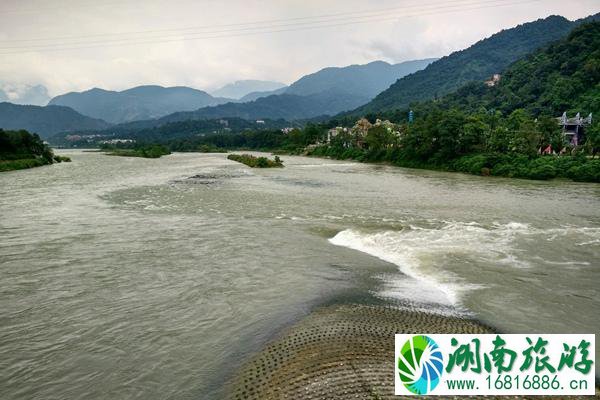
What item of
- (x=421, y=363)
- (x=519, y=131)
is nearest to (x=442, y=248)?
(x=421, y=363)

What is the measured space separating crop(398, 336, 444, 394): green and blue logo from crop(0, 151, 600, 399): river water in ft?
9.20

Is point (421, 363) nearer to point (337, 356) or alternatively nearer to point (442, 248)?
point (337, 356)

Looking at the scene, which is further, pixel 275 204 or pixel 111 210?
pixel 275 204

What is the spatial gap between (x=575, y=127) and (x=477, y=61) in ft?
449

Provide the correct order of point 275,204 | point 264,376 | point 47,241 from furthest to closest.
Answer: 1. point 275,204
2. point 47,241
3. point 264,376

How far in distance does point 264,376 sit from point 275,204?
18340 mm

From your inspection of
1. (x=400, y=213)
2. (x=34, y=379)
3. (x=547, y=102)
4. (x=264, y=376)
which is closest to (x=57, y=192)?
(x=400, y=213)

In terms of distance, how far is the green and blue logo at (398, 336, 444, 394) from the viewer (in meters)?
4.51

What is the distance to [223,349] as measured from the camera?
715 centimetres

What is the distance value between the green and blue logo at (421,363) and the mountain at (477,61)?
163690mm

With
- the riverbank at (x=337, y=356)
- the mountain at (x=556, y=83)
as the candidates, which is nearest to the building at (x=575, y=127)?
the mountain at (x=556, y=83)

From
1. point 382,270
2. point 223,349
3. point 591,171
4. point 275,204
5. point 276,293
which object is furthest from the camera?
point 591,171

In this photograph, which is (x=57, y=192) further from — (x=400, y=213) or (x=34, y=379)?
(x=34, y=379)

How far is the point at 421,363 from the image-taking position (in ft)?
15.0
